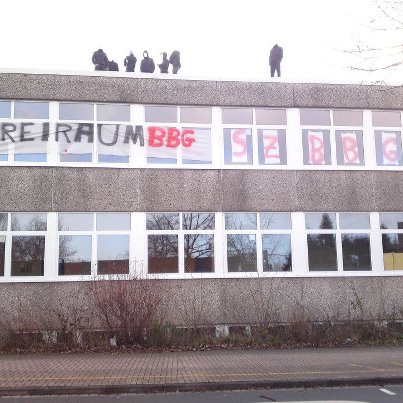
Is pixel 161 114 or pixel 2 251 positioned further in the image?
pixel 161 114

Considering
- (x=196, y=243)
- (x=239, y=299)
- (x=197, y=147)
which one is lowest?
(x=239, y=299)

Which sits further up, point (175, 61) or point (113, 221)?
point (175, 61)

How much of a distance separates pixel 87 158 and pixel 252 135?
4.97 meters

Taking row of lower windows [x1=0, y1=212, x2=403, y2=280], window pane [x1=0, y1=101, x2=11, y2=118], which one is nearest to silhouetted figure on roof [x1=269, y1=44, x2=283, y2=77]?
row of lower windows [x1=0, y1=212, x2=403, y2=280]

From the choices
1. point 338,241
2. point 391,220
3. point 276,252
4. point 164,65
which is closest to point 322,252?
point 338,241

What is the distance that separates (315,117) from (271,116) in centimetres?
140

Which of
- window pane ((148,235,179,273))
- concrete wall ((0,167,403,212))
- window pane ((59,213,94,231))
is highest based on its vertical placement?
concrete wall ((0,167,403,212))

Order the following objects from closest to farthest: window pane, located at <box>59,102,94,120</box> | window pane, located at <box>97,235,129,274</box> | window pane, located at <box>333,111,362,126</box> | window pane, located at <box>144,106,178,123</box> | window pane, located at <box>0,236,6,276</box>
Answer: window pane, located at <box>0,236,6,276</box>, window pane, located at <box>97,235,129,274</box>, window pane, located at <box>59,102,94,120</box>, window pane, located at <box>144,106,178,123</box>, window pane, located at <box>333,111,362,126</box>

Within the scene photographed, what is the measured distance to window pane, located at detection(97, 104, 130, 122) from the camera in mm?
16469

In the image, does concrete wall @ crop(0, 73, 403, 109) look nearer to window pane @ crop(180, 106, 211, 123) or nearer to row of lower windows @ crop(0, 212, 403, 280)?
window pane @ crop(180, 106, 211, 123)

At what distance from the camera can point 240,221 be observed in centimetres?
1641

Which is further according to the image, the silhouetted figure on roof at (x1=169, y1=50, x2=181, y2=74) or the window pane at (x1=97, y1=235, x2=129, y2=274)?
the silhouetted figure on roof at (x1=169, y1=50, x2=181, y2=74)

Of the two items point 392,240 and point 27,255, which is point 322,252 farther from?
point 27,255

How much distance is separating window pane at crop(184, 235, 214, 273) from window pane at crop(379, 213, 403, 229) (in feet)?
17.4
